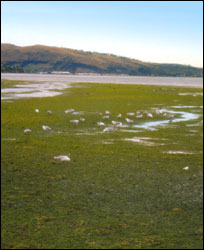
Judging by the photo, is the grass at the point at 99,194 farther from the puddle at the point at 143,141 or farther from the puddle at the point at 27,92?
the puddle at the point at 27,92

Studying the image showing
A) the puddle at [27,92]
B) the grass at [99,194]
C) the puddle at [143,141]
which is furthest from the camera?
A: the puddle at [27,92]

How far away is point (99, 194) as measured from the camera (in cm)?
984

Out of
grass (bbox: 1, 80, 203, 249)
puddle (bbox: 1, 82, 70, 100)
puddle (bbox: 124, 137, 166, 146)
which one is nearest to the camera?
grass (bbox: 1, 80, 203, 249)

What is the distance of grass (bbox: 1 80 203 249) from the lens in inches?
300

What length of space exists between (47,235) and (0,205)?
69.8 inches

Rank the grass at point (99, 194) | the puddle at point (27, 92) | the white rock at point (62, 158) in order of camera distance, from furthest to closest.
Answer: the puddle at point (27, 92) < the white rock at point (62, 158) < the grass at point (99, 194)

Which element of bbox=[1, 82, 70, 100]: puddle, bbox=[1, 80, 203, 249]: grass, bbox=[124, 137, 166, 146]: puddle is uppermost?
bbox=[1, 82, 70, 100]: puddle

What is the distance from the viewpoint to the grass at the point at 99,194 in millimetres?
7625

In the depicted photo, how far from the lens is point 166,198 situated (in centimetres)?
976

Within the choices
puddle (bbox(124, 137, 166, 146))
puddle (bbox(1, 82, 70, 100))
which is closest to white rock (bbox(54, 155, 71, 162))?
puddle (bbox(124, 137, 166, 146))

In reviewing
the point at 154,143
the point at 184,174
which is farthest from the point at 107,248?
the point at 154,143

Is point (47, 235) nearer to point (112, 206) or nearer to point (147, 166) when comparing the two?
point (112, 206)

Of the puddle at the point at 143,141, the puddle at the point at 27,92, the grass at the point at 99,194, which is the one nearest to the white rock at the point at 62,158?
the grass at the point at 99,194

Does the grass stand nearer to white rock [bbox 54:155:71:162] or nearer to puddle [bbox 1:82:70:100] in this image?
white rock [bbox 54:155:71:162]
